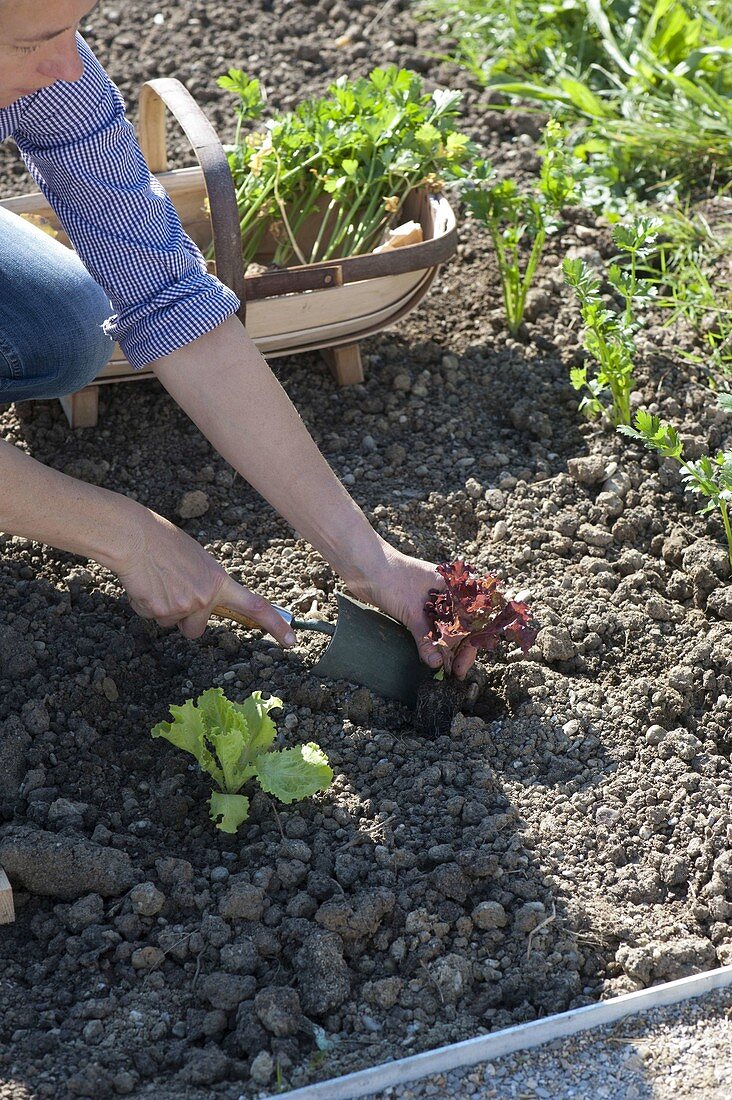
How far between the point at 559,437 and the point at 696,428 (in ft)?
1.10

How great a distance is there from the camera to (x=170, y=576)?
2.18 metres

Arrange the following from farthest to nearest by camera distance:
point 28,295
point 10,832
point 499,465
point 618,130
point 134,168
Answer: point 618,130, point 499,465, point 28,295, point 134,168, point 10,832

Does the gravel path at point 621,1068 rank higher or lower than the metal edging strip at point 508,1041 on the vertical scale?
lower

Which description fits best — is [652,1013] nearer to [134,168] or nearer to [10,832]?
[10,832]

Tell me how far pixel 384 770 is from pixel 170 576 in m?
0.53

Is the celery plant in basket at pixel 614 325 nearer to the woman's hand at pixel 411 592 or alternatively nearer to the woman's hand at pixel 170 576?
the woman's hand at pixel 411 592

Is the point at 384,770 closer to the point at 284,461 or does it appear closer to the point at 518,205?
the point at 284,461

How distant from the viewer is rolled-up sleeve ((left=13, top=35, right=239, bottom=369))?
2211mm

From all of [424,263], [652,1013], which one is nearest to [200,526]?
[424,263]

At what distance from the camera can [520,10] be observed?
14.4 ft

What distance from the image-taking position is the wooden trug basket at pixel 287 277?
262 centimetres

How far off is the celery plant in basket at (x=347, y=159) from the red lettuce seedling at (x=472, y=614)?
4.04 feet

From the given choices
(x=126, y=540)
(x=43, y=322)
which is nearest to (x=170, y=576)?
(x=126, y=540)

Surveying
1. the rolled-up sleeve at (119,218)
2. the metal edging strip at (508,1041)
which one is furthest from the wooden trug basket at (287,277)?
the metal edging strip at (508,1041)
